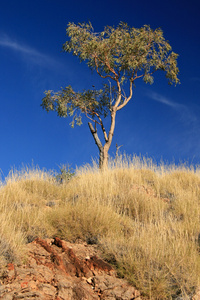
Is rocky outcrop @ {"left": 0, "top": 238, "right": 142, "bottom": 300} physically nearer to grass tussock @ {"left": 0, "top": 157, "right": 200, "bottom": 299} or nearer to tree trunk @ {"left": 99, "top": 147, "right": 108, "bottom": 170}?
grass tussock @ {"left": 0, "top": 157, "right": 200, "bottom": 299}

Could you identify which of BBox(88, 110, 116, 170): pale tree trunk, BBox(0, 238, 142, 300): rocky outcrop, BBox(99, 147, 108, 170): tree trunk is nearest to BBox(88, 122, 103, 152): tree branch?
BBox(88, 110, 116, 170): pale tree trunk

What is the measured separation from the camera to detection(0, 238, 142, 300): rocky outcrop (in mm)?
3989

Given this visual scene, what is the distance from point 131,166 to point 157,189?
2698mm

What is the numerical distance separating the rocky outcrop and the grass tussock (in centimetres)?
22

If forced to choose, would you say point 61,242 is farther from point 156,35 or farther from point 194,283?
point 156,35

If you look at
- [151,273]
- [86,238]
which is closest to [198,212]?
[86,238]

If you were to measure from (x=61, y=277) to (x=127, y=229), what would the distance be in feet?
8.73

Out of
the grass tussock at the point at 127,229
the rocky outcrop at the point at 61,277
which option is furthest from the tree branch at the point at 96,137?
the rocky outcrop at the point at 61,277

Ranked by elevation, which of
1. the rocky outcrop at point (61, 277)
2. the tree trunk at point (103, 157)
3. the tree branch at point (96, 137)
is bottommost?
the rocky outcrop at point (61, 277)

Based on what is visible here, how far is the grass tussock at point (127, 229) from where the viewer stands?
4652 millimetres

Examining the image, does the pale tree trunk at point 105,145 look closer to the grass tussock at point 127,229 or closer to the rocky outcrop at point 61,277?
the grass tussock at point 127,229

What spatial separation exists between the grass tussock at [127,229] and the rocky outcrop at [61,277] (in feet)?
0.73

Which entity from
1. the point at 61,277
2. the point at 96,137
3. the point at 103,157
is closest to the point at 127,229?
the point at 61,277

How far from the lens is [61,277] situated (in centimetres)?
442
